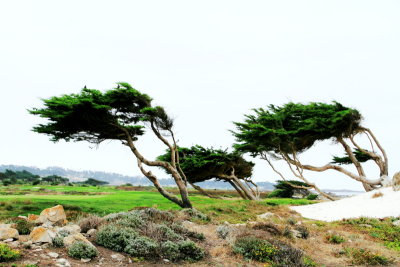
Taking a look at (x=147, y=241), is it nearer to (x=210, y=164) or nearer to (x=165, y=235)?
(x=165, y=235)

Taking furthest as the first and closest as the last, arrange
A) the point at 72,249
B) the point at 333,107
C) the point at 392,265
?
the point at 333,107, the point at 392,265, the point at 72,249

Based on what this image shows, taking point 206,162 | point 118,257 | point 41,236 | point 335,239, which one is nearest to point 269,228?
point 335,239

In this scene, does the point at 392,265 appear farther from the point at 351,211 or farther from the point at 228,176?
the point at 228,176

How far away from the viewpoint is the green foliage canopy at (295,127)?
25.9 m

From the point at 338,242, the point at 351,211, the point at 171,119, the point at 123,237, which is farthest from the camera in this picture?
the point at 351,211

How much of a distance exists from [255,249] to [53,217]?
7109mm

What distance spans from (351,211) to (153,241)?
1633 cm

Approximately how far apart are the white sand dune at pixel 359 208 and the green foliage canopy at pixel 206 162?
380 inches

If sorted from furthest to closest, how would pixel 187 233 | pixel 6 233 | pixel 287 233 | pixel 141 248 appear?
pixel 287 233 < pixel 187 233 < pixel 141 248 < pixel 6 233

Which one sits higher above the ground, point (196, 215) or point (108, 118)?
point (108, 118)

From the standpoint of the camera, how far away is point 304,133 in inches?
1112

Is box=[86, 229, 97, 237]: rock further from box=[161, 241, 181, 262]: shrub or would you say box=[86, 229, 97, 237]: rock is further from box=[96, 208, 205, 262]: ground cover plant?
box=[161, 241, 181, 262]: shrub

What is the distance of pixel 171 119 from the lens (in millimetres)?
18406

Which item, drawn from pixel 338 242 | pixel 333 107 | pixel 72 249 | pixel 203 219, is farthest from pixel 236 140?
pixel 72 249
